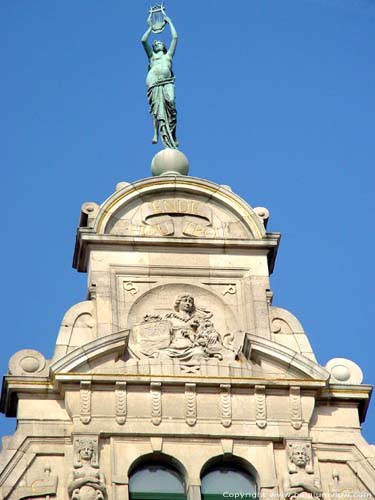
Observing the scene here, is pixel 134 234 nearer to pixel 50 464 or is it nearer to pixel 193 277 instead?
pixel 193 277

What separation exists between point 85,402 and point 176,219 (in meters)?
4.84

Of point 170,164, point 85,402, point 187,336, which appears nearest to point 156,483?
point 85,402

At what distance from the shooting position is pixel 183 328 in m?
40.3

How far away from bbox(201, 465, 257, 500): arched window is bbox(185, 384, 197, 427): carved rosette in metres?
0.91

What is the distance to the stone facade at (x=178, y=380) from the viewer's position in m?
38.4

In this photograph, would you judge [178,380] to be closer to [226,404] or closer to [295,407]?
[226,404]

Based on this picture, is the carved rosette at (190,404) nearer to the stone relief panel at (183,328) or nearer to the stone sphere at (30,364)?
the stone relief panel at (183,328)

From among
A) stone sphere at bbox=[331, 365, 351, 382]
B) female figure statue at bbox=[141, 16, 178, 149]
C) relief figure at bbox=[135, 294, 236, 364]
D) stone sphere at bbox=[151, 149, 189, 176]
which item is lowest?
stone sphere at bbox=[331, 365, 351, 382]

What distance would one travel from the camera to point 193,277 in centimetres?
4128

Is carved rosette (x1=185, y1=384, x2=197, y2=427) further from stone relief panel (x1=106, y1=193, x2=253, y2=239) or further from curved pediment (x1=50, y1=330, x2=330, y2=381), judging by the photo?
stone relief panel (x1=106, y1=193, x2=253, y2=239)

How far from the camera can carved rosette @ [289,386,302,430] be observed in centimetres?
3909

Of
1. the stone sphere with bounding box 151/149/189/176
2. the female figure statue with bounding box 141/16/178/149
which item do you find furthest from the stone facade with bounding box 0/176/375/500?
the female figure statue with bounding box 141/16/178/149

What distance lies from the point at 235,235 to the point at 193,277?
128 centimetres

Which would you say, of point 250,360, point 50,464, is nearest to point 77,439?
point 50,464
